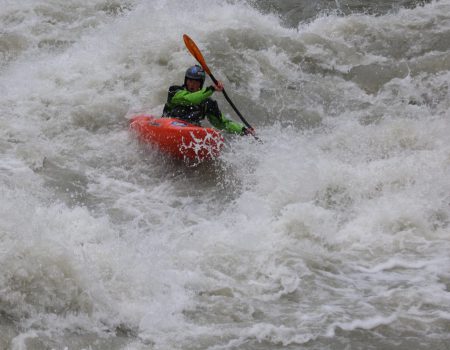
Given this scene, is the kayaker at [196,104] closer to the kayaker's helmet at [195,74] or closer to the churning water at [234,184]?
the kayaker's helmet at [195,74]

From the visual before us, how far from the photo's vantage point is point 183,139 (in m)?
6.35

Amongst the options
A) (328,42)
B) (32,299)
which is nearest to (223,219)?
(32,299)

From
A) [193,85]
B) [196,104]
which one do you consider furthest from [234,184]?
[193,85]

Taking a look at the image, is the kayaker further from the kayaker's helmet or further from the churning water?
the churning water

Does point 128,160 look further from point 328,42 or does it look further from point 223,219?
point 328,42

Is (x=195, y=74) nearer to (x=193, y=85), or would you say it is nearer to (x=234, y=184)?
(x=193, y=85)

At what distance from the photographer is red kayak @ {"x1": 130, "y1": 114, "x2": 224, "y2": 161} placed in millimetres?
6340

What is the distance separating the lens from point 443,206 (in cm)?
526

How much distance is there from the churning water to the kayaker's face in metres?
0.69

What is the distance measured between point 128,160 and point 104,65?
2373 millimetres

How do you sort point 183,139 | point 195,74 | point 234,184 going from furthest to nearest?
point 195,74 < point 183,139 < point 234,184

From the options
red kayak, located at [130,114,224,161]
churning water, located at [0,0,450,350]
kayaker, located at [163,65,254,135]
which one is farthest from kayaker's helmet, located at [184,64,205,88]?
churning water, located at [0,0,450,350]

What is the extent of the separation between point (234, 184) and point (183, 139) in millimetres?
698

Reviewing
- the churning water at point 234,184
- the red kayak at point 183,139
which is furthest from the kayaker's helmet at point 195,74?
the churning water at point 234,184
